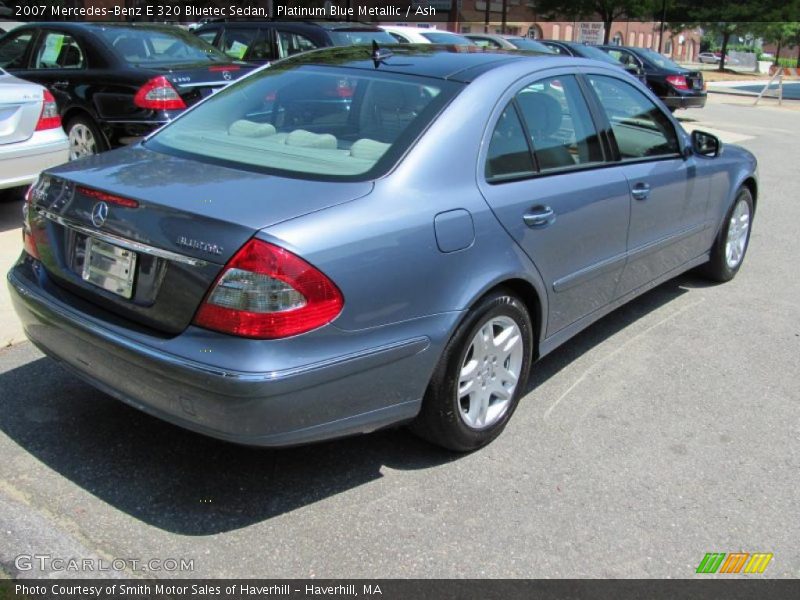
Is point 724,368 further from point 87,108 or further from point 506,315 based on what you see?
point 87,108

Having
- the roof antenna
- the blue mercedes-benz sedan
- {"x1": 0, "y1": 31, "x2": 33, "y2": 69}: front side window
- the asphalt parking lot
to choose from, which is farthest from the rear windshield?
{"x1": 0, "y1": 31, "x2": 33, "y2": 69}: front side window

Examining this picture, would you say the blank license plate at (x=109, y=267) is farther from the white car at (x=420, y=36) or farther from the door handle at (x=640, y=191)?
the white car at (x=420, y=36)

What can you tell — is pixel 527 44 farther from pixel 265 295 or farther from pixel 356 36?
pixel 265 295

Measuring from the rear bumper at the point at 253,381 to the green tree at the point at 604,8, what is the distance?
40.9m

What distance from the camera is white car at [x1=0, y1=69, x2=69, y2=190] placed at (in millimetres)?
6080

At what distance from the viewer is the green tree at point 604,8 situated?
41.7 metres

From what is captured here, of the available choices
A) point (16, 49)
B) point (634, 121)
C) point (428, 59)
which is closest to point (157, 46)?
point (16, 49)

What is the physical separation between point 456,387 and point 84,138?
5576 millimetres

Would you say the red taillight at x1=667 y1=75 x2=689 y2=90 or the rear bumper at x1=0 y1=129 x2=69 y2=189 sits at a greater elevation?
the red taillight at x1=667 y1=75 x2=689 y2=90

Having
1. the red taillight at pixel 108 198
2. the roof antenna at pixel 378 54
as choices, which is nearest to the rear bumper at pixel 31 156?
the roof antenna at pixel 378 54

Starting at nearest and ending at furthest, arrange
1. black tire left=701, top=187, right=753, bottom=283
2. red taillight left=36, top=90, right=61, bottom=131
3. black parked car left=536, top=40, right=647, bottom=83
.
A: black tire left=701, top=187, right=753, bottom=283 < red taillight left=36, top=90, right=61, bottom=131 < black parked car left=536, top=40, right=647, bottom=83

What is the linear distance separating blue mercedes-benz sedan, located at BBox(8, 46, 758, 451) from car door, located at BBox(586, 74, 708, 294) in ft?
0.13

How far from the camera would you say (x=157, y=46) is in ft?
25.8
